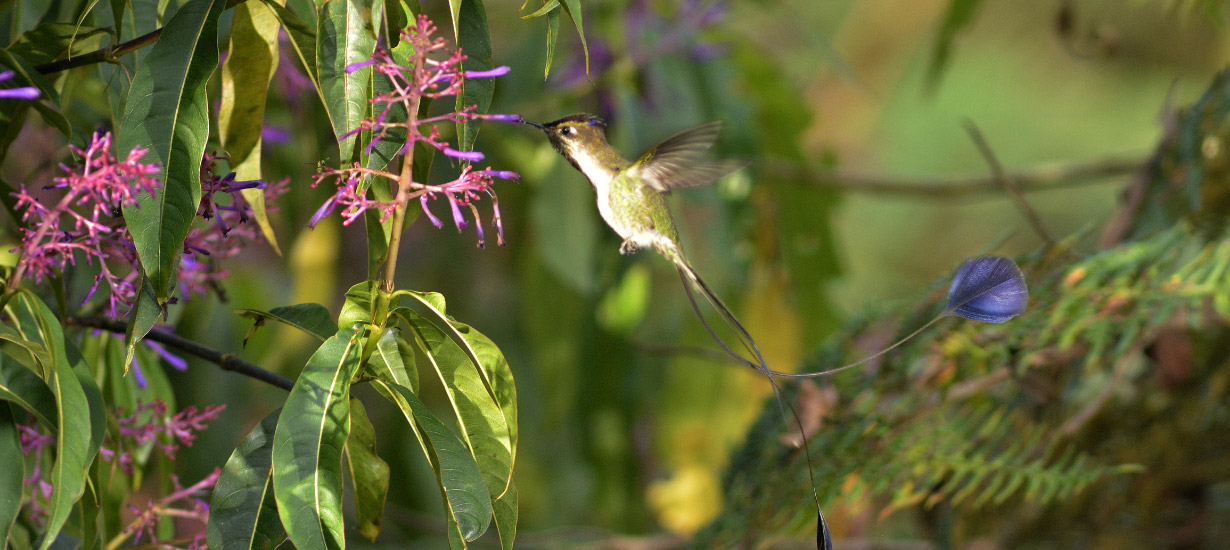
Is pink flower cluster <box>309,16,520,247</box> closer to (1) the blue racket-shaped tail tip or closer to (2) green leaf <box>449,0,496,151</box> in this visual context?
(2) green leaf <box>449,0,496,151</box>

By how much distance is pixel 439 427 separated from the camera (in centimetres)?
45

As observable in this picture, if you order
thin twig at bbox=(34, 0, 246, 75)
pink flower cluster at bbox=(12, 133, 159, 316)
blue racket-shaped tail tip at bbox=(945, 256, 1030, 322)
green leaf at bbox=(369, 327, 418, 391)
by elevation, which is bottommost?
blue racket-shaped tail tip at bbox=(945, 256, 1030, 322)

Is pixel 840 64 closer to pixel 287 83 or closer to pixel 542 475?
pixel 287 83

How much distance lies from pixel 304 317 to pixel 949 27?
1164mm

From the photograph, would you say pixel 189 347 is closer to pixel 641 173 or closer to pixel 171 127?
pixel 171 127

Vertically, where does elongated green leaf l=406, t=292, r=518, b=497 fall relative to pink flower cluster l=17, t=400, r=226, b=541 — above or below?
above

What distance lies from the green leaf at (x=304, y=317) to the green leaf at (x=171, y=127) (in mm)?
45

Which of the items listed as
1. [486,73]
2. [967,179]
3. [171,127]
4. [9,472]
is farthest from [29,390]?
[967,179]

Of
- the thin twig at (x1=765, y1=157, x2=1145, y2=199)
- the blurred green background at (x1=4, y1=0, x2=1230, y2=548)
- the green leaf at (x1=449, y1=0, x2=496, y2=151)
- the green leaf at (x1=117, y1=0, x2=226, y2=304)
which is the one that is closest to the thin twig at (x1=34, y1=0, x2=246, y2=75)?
the green leaf at (x1=117, y1=0, x2=226, y2=304)

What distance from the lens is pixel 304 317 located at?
498 mm

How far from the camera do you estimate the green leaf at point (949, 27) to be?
53.4 inches

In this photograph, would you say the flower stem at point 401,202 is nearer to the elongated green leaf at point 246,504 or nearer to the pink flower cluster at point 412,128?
the pink flower cluster at point 412,128

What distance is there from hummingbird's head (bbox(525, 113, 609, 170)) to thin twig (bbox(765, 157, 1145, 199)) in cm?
85

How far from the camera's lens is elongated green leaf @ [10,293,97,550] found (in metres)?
0.38
